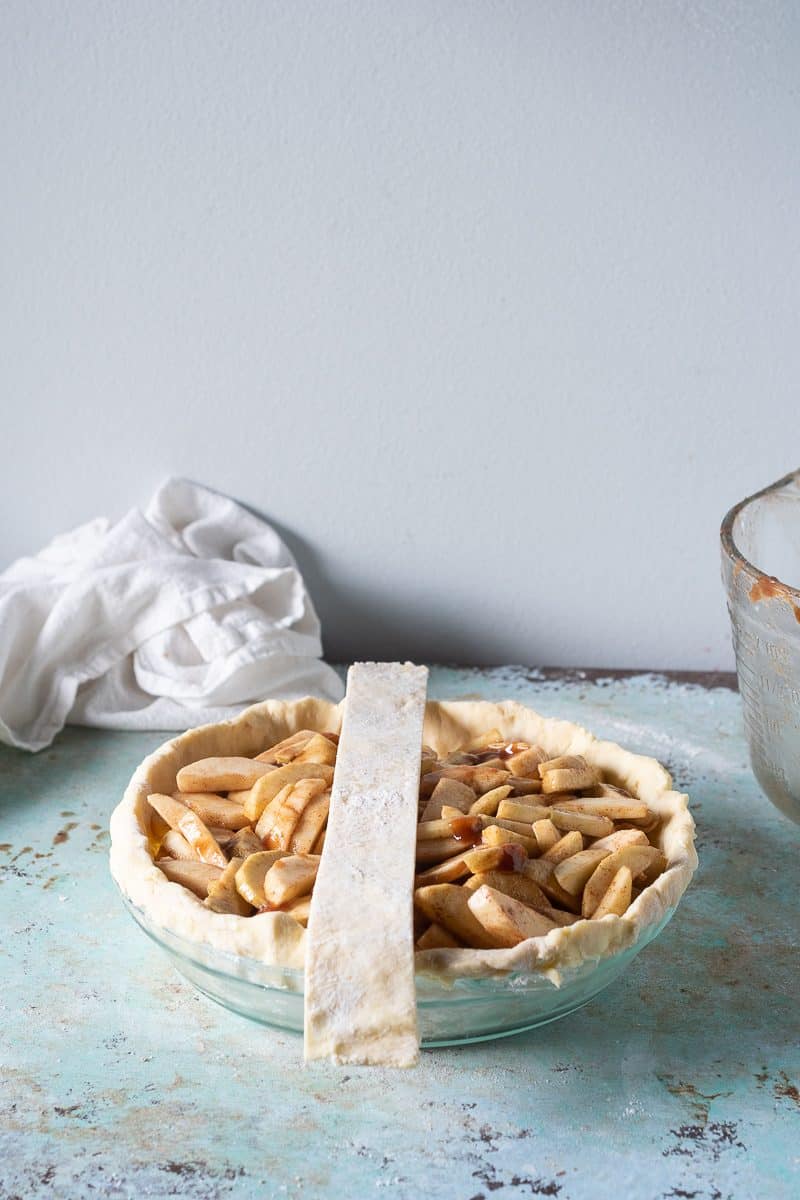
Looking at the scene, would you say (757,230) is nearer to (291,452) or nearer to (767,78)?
(767,78)

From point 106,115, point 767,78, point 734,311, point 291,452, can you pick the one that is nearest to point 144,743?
point 291,452

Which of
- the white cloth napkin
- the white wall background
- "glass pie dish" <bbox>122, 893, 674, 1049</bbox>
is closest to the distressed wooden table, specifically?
"glass pie dish" <bbox>122, 893, 674, 1049</bbox>

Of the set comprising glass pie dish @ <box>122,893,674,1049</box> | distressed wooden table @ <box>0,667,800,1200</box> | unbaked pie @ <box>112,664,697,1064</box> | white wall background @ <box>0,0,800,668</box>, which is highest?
white wall background @ <box>0,0,800,668</box>

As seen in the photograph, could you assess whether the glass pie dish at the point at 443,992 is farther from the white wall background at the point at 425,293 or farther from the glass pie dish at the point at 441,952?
the white wall background at the point at 425,293

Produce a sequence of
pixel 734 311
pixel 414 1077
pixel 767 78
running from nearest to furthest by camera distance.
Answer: pixel 414 1077 < pixel 767 78 < pixel 734 311

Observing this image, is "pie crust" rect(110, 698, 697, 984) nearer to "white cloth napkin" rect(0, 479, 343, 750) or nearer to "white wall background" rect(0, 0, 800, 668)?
"white cloth napkin" rect(0, 479, 343, 750)

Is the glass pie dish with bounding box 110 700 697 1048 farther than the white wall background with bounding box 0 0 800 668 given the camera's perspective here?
No

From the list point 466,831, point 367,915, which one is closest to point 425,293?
point 466,831
